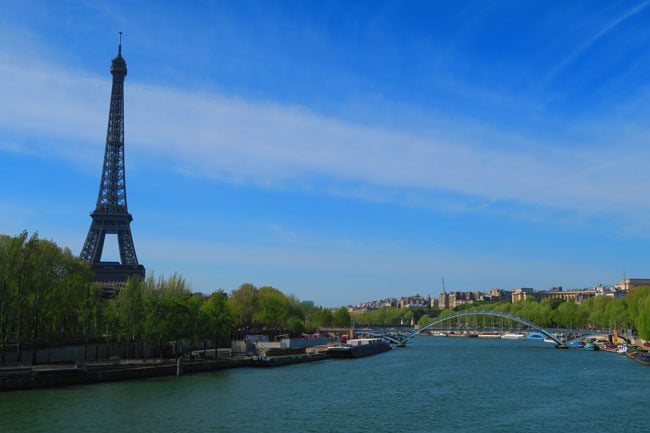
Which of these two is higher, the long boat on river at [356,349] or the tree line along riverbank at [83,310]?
the tree line along riverbank at [83,310]

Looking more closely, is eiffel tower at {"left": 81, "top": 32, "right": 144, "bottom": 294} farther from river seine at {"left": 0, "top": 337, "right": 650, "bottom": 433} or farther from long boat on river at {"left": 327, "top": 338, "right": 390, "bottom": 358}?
river seine at {"left": 0, "top": 337, "right": 650, "bottom": 433}

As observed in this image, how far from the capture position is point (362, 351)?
73938mm

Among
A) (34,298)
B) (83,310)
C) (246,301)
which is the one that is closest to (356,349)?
(246,301)

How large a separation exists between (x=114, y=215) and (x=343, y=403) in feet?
185

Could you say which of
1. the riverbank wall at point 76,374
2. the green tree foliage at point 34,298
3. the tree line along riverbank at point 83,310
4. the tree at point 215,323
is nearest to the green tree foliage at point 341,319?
the tree line along riverbank at point 83,310

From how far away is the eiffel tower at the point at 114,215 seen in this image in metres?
79.4

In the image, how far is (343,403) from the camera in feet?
109

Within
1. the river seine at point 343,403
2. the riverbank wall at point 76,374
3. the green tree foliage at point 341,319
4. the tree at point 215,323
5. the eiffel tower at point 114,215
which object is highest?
the eiffel tower at point 114,215

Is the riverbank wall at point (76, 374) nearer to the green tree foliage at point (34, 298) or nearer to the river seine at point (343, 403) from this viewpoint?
the river seine at point (343, 403)

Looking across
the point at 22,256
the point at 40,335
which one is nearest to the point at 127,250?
the point at 40,335

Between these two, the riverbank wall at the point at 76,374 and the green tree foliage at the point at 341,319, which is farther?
the green tree foliage at the point at 341,319

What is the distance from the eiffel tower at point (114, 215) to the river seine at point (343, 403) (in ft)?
116

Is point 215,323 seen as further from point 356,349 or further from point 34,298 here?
point 356,349

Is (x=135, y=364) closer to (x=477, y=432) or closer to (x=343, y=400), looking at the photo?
(x=343, y=400)
